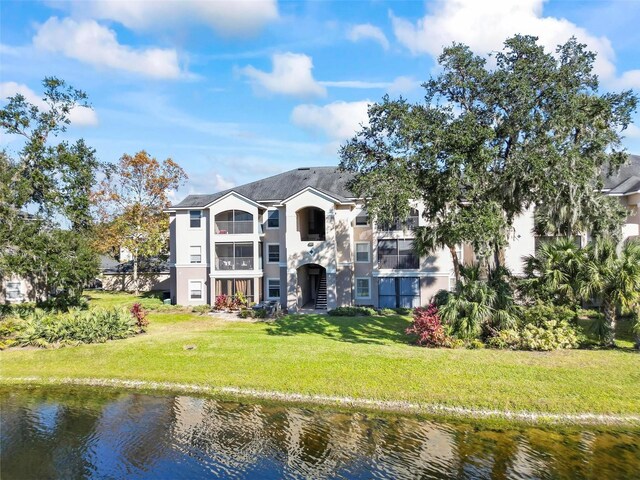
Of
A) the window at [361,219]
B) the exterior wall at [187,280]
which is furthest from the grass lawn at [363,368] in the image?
the exterior wall at [187,280]

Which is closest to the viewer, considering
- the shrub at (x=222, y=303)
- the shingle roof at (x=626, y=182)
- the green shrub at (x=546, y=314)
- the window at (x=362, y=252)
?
the green shrub at (x=546, y=314)

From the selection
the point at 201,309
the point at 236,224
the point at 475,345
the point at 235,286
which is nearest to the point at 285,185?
the point at 236,224

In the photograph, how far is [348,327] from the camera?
27.1 metres

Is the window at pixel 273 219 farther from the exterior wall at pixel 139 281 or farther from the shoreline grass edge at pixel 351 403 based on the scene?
the shoreline grass edge at pixel 351 403

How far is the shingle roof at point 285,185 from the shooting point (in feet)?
126

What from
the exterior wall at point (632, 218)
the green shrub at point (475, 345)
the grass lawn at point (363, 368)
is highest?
the exterior wall at point (632, 218)

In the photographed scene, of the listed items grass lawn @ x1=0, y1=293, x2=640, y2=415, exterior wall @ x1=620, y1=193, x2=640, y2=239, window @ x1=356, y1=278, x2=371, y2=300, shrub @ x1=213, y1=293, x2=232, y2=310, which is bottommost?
grass lawn @ x1=0, y1=293, x2=640, y2=415

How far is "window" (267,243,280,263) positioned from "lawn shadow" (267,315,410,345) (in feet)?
23.5

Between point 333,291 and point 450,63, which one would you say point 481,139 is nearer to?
point 450,63

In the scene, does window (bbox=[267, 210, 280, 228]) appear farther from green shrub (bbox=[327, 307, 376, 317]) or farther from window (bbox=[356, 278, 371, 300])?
green shrub (bbox=[327, 307, 376, 317])

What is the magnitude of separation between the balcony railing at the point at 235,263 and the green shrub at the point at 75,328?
11.8m

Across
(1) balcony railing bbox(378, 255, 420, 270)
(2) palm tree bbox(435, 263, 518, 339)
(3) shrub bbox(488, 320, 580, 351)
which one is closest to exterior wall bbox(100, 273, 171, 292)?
(1) balcony railing bbox(378, 255, 420, 270)

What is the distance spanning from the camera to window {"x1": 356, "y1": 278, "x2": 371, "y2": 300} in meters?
34.7

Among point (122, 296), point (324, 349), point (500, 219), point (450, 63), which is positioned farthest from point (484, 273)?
point (122, 296)
